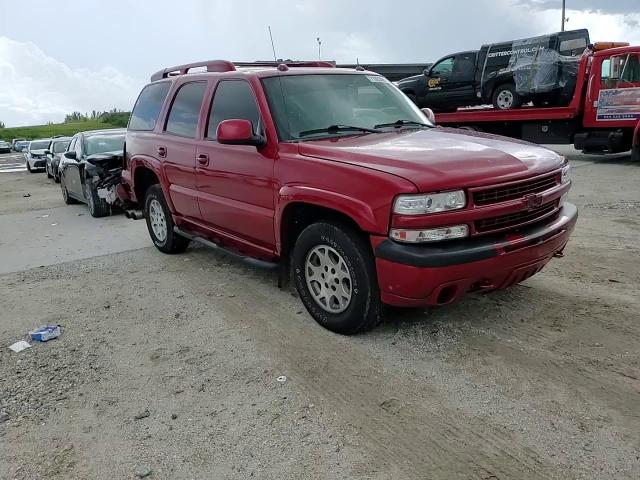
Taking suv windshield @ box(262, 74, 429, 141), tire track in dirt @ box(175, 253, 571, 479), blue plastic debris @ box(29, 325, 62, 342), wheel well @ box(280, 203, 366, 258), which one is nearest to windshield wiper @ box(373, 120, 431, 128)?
suv windshield @ box(262, 74, 429, 141)

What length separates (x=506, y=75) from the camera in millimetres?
14312

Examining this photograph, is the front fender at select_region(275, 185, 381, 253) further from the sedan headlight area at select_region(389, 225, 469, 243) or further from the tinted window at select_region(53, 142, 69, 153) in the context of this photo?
the tinted window at select_region(53, 142, 69, 153)

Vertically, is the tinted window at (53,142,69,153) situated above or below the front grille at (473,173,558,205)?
below

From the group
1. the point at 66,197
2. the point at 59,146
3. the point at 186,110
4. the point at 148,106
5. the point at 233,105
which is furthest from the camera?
the point at 59,146

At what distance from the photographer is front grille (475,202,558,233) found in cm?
343

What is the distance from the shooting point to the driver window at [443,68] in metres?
15.7

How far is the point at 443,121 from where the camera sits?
16078 mm

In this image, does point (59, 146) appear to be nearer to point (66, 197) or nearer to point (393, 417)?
point (66, 197)

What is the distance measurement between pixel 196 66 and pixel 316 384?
387 centimetres

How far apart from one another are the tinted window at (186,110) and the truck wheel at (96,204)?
4.54 meters

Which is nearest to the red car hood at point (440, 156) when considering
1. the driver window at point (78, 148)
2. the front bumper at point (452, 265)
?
the front bumper at point (452, 265)

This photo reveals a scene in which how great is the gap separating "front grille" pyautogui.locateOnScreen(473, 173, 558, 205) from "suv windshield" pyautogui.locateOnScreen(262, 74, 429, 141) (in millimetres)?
1327

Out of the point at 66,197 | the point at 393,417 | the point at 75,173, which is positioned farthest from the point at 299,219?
the point at 66,197

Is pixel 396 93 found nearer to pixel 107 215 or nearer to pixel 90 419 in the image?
pixel 90 419
